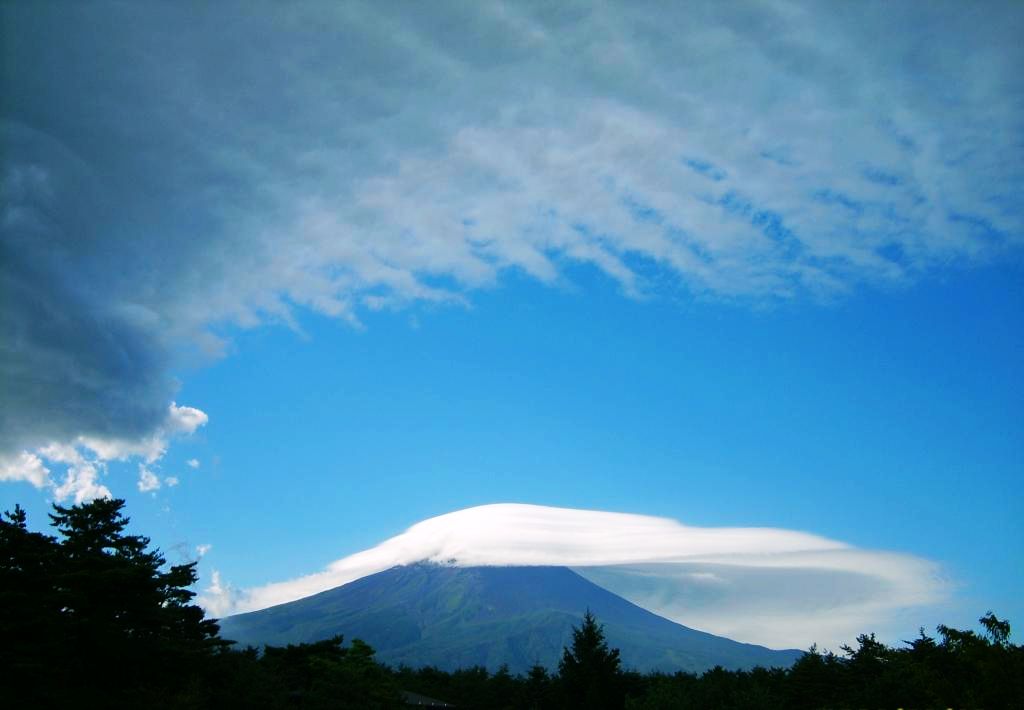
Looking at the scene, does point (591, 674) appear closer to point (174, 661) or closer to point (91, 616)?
point (174, 661)

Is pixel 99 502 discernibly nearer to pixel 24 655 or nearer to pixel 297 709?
pixel 24 655

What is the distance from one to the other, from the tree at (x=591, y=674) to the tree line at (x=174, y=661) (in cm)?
7

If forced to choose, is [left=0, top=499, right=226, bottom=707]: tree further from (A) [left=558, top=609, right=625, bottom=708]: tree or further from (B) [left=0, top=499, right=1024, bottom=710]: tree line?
(A) [left=558, top=609, right=625, bottom=708]: tree

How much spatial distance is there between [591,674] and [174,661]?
76.1ft

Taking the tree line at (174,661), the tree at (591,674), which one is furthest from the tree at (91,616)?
the tree at (591,674)

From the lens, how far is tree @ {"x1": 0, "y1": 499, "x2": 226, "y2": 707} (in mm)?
27328

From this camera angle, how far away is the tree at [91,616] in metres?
27.3

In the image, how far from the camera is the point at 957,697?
24812 mm

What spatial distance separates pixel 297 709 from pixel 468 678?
53254mm

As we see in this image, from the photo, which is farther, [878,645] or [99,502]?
[878,645]

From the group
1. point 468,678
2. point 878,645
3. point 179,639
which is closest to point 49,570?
point 179,639

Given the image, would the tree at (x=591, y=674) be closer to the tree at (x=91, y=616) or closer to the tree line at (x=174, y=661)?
the tree line at (x=174, y=661)

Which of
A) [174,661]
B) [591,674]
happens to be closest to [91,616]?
[174,661]

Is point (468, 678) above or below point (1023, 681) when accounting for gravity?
below
